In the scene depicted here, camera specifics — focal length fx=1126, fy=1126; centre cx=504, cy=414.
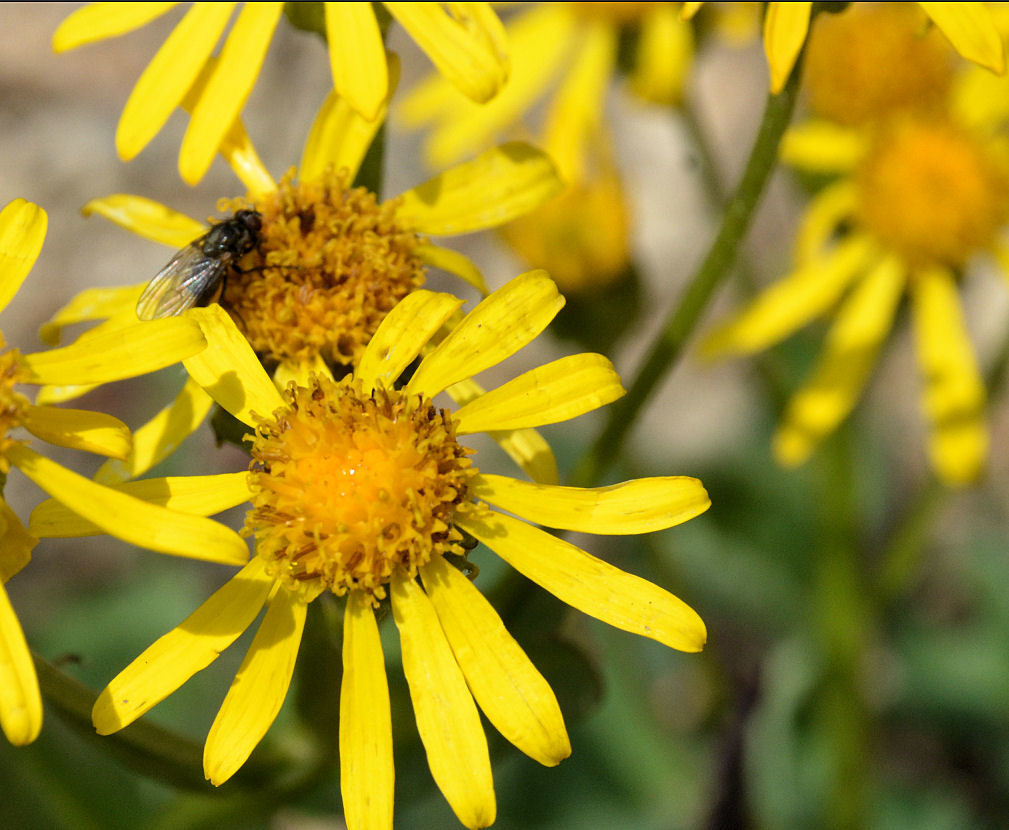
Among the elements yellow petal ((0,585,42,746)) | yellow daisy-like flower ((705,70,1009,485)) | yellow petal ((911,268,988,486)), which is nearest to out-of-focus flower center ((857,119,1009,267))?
yellow daisy-like flower ((705,70,1009,485))

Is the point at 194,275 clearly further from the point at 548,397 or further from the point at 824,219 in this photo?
the point at 824,219

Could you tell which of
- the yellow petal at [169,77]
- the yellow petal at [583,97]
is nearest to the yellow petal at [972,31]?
the yellow petal at [169,77]

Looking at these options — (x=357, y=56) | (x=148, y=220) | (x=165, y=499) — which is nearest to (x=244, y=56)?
(x=357, y=56)

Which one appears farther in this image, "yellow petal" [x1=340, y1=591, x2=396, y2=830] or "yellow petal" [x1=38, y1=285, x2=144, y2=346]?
"yellow petal" [x1=38, y1=285, x2=144, y2=346]

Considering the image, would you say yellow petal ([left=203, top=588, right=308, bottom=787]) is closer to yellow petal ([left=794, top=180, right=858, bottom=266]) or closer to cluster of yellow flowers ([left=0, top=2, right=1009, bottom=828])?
cluster of yellow flowers ([left=0, top=2, right=1009, bottom=828])

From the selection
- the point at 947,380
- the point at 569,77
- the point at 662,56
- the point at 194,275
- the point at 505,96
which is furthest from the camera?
the point at 505,96

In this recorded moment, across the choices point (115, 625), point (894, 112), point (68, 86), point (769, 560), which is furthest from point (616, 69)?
point (68, 86)

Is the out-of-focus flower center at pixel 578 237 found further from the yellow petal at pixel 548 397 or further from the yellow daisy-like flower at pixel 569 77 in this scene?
the yellow petal at pixel 548 397
